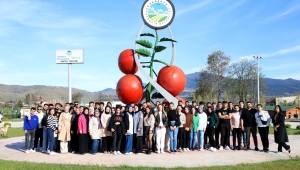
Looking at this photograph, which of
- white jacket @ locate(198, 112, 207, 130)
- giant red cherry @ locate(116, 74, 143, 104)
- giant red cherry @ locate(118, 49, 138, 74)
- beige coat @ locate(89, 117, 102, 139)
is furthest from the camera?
giant red cherry @ locate(118, 49, 138, 74)

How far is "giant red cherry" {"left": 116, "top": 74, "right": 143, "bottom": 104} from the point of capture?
1209cm

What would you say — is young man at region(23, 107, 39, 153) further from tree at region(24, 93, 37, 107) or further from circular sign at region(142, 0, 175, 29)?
tree at region(24, 93, 37, 107)

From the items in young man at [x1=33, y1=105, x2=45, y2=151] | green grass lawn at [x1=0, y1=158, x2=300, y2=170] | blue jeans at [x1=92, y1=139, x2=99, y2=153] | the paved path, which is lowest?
the paved path

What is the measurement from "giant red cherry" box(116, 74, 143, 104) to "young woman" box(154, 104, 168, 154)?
282cm

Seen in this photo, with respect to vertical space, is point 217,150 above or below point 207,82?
below

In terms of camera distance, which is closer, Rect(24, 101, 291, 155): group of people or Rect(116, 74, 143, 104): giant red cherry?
Rect(24, 101, 291, 155): group of people

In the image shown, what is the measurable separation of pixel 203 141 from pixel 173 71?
132 inches

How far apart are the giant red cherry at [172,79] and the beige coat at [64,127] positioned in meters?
4.25

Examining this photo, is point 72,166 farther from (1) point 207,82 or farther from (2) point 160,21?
(1) point 207,82

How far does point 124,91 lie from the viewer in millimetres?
12094

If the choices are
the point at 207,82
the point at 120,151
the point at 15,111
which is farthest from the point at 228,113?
the point at 15,111

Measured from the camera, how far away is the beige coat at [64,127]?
9656mm

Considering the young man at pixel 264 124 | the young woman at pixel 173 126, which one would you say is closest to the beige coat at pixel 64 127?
the young woman at pixel 173 126

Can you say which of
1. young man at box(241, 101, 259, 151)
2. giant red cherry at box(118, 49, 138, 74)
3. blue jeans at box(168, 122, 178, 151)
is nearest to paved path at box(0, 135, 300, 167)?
blue jeans at box(168, 122, 178, 151)
